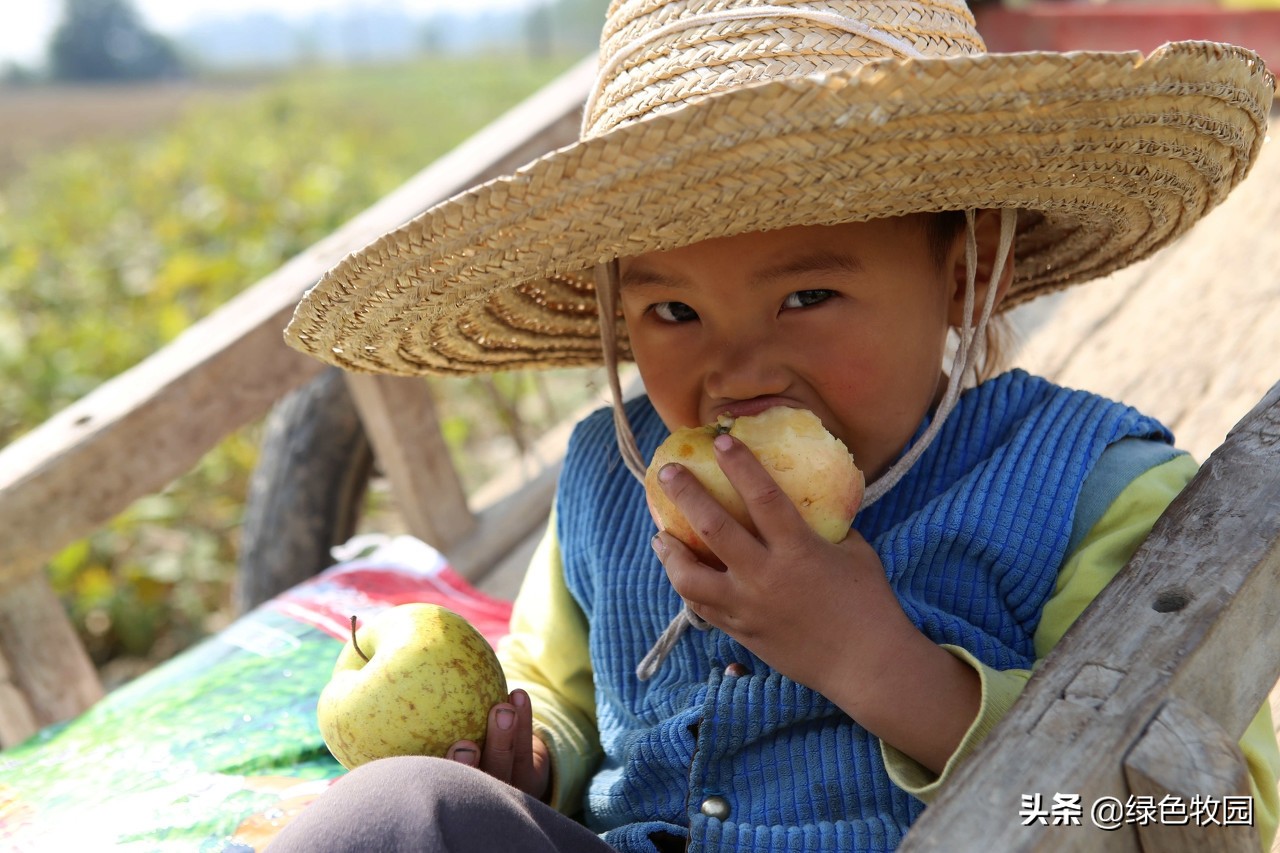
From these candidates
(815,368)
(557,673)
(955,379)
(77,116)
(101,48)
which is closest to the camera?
(815,368)

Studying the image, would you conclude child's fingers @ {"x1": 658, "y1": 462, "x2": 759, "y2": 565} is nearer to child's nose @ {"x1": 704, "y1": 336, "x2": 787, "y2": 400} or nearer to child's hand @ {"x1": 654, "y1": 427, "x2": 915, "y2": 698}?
child's hand @ {"x1": 654, "y1": 427, "x2": 915, "y2": 698}

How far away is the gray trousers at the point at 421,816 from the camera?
1191mm

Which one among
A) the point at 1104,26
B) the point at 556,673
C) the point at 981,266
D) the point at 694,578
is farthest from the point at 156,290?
the point at 694,578

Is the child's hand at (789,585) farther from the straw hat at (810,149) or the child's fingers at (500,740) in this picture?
the child's fingers at (500,740)

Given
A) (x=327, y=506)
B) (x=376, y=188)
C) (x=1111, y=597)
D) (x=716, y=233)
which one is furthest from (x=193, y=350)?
(x=376, y=188)

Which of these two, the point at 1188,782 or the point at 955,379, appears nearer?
the point at 1188,782

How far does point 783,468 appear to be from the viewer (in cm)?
130

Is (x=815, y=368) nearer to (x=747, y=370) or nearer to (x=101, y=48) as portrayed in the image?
(x=747, y=370)

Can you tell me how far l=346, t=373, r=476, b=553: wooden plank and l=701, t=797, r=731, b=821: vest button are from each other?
4.85 feet

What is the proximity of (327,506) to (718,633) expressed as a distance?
1.70 meters

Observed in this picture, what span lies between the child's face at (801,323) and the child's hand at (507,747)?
0.45 metres

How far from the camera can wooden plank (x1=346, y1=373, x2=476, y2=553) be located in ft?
9.02

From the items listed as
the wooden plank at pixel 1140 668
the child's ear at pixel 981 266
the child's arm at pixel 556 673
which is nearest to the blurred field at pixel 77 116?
the child's arm at pixel 556 673

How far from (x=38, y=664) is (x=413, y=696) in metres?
1.31
